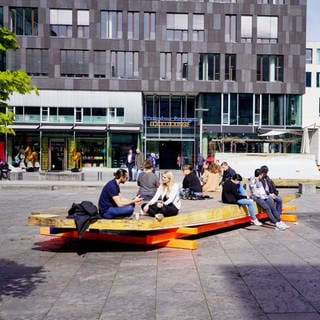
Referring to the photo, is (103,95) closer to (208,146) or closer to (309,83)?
(208,146)

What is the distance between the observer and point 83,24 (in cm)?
4500

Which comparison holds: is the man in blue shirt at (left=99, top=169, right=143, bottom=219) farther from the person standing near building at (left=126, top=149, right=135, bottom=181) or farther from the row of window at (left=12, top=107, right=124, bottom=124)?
the row of window at (left=12, top=107, right=124, bottom=124)

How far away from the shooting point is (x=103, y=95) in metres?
44.7

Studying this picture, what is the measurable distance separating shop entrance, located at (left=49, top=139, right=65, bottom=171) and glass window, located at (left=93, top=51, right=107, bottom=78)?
7.13 m

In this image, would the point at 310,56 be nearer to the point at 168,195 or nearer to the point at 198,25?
the point at 198,25

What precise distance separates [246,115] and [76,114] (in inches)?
630

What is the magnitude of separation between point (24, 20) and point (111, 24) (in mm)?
7917

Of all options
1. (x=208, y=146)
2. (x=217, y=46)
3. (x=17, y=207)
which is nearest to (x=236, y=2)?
(x=217, y=46)

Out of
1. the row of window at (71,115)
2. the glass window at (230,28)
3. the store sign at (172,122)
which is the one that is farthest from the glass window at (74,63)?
the glass window at (230,28)

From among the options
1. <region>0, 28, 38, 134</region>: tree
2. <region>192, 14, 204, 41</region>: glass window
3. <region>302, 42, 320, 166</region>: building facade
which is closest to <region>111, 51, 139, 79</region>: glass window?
<region>192, 14, 204, 41</region>: glass window

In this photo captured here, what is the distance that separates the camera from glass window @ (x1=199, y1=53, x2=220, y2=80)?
45719 millimetres

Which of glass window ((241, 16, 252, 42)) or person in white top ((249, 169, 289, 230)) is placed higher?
glass window ((241, 16, 252, 42))

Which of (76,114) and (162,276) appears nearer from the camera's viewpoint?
Answer: (162,276)

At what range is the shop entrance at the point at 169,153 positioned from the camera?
48938 millimetres
